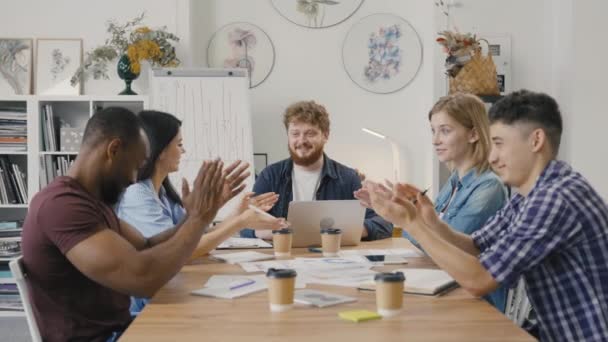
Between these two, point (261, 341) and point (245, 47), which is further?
point (245, 47)

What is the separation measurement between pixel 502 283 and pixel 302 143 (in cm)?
197

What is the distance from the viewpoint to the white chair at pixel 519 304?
7.43ft

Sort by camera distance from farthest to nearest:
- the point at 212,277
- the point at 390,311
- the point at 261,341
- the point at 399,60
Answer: the point at 399,60
the point at 212,277
the point at 390,311
the point at 261,341

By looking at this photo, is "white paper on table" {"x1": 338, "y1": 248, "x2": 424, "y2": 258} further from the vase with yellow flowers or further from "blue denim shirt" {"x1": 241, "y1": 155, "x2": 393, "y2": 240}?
the vase with yellow flowers

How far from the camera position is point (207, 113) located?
14.7 ft

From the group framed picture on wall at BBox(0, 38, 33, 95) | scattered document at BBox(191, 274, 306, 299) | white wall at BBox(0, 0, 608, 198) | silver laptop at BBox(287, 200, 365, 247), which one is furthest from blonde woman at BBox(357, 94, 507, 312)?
framed picture on wall at BBox(0, 38, 33, 95)

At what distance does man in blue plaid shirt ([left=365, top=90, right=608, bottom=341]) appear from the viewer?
5.51 feet

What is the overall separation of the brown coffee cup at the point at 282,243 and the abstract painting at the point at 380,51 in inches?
99.2

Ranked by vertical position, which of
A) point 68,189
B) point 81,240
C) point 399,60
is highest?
point 399,60

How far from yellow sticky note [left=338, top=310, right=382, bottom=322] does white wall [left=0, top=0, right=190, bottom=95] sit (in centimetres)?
351

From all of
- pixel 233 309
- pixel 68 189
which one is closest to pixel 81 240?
pixel 68 189

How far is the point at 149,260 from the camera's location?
1.82m

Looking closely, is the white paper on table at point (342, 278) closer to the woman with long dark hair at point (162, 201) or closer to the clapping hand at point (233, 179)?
the clapping hand at point (233, 179)

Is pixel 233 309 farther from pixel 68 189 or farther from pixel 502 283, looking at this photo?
pixel 502 283
